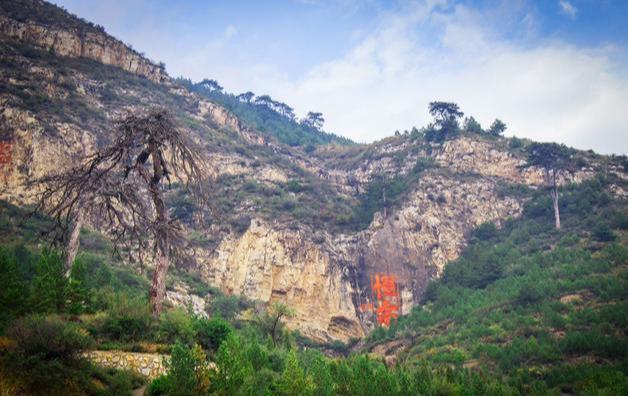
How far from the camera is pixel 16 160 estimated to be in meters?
50.4

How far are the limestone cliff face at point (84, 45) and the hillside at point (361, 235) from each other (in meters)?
0.29

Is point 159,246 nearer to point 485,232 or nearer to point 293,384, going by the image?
point 293,384

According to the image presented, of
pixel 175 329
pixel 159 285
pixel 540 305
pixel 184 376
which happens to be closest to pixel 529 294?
pixel 540 305

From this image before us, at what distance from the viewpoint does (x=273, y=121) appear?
124688 mm

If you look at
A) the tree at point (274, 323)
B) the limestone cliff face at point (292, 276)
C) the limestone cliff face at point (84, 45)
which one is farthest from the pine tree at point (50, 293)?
the limestone cliff face at point (84, 45)

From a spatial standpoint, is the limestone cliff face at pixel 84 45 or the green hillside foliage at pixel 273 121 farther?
the green hillside foliage at pixel 273 121

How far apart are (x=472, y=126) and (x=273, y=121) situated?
53.2m

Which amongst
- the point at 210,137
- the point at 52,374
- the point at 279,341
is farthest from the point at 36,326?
the point at 210,137

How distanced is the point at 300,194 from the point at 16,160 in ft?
118

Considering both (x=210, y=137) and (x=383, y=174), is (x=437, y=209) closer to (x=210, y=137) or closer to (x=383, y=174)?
(x=383, y=174)

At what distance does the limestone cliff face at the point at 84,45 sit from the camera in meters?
68.8

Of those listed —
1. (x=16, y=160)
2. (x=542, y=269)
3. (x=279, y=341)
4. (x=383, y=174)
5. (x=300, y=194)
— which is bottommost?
(x=279, y=341)

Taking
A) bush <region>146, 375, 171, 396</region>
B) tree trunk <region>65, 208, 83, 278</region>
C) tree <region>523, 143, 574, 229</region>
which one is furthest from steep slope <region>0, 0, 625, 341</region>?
bush <region>146, 375, 171, 396</region>

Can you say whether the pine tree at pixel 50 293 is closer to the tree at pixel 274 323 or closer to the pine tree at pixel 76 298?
the pine tree at pixel 76 298
